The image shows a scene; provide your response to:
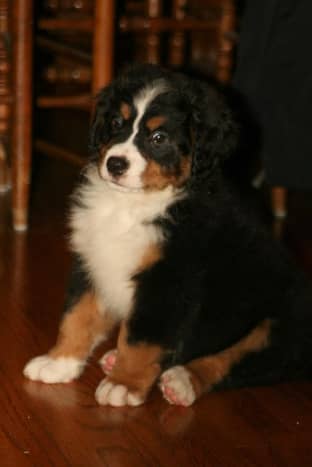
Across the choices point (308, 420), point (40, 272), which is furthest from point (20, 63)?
point (308, 420)

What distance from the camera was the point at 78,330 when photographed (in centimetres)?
219

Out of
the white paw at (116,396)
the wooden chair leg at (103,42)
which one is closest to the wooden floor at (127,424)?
the white paw at (116,396)

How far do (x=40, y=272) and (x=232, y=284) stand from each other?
100 cm

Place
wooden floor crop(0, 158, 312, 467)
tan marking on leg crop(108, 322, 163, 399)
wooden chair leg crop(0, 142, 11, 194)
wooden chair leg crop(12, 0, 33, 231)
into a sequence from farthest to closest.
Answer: wooden chair leg crop(0, 142, 11, 194)
wooden chair leg crop(12, 0, 33, 231)
tan marking on leg crop(108, 322, 163, 399)
wooden floor crop(0, 158, 312, 467)

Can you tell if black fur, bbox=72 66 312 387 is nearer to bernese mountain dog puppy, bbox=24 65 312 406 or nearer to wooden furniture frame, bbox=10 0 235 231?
bernese mountain dog puppy, bbox=24 65 312 406

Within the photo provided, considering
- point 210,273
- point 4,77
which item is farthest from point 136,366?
point 4,77

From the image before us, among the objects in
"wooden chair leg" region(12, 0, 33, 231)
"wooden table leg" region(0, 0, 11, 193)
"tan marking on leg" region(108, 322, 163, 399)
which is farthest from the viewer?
"wooden table leg" region(0, 0, 11, 193)

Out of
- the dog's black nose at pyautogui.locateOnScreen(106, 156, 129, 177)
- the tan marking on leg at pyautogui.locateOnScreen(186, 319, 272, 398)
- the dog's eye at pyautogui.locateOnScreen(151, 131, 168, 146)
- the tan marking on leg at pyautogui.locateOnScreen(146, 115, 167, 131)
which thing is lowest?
the tan marking on leg at pyautogui.locateOnScreen(186, 319, 272, 398)

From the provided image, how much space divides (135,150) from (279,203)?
1.90m

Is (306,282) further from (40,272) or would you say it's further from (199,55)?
(199,55)

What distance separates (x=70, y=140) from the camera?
16.2 feet

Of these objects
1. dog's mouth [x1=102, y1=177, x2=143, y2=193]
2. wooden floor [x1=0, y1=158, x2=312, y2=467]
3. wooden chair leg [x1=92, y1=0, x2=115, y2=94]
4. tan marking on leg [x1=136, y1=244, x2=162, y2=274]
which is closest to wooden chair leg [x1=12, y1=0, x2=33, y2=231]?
wooden chair leg [x1=92, y1=0, x2=115, y2=94]

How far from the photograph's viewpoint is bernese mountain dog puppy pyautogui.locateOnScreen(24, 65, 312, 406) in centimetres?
207

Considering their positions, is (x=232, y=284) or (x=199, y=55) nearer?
(x=232, y=284)
